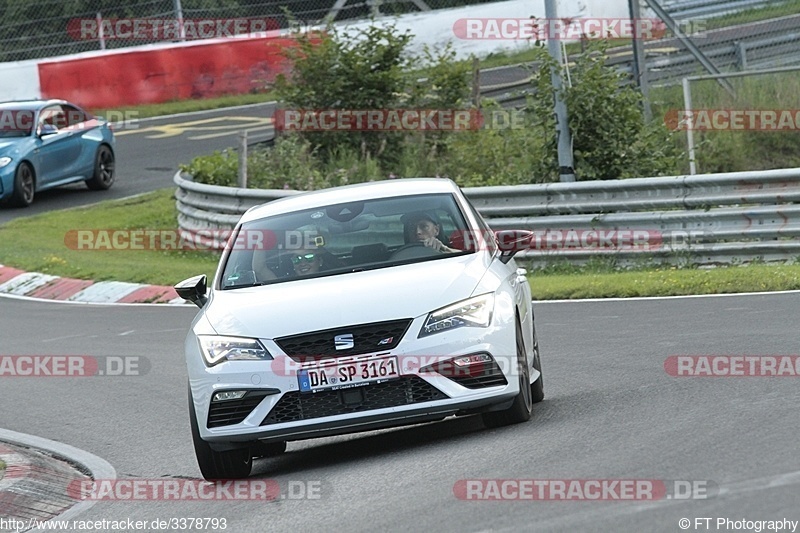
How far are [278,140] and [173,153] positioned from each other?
646cm

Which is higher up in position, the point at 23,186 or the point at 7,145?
the point at 7,145

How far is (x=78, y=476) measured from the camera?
9016mm

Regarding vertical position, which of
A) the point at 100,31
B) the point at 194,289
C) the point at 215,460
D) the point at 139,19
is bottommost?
the point at 215,460

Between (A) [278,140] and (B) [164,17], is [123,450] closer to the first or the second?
(A) [278,140]

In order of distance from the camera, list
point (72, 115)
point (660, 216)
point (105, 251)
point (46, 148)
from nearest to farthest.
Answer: point (660, 216) → point (105, 251) → point (46, 148) → point (72, 115)

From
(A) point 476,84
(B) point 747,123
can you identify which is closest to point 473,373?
(B) point 747,123

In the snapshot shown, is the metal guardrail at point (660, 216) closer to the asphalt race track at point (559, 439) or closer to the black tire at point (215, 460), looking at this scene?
the asphalt race track at point (559, 439)

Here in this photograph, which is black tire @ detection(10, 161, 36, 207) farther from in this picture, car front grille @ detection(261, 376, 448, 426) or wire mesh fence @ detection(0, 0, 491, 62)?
car front grille @ detection(261, 376, 448, 426)

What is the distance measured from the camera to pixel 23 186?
2516 centimetres

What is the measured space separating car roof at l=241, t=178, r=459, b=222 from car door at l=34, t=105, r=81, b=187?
15932mm

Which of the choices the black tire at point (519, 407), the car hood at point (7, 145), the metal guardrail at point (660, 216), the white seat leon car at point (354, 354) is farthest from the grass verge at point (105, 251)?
the black tire at point (519, 407)

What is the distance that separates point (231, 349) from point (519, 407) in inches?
65.7

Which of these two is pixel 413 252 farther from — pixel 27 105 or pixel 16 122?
pixel 27 105

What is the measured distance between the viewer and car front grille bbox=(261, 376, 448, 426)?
26.1 feet
